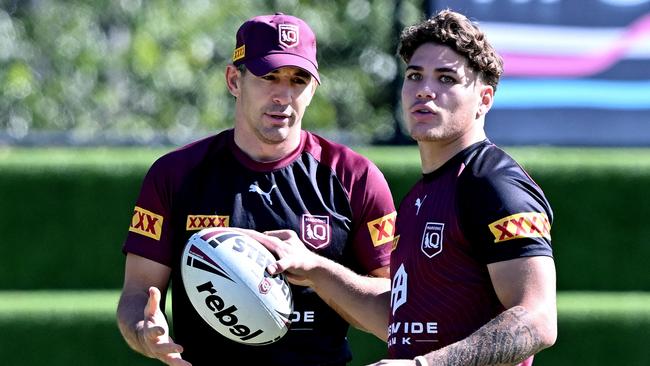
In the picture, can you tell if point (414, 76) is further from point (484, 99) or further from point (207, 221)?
point (207, 221)

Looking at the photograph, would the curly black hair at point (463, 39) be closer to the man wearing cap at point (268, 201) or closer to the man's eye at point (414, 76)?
the man's eye at point (414, 76)

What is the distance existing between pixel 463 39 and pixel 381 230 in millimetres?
920

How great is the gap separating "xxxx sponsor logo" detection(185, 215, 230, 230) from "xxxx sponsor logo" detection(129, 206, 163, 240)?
117 millimetres

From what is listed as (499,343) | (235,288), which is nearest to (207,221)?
(235,288)

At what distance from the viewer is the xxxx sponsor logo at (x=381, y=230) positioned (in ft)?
14.8

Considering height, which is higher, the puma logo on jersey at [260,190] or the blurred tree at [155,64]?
the blurred tree at [155,64]

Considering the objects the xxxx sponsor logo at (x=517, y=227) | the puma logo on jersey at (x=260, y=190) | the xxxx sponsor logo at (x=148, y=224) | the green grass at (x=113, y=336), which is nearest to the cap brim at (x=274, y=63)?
the puma logo on jersey at (x=260, y=190)

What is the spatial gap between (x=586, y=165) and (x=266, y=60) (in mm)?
3272

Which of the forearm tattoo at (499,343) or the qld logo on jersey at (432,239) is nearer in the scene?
the forearm tattoo at (499,343)

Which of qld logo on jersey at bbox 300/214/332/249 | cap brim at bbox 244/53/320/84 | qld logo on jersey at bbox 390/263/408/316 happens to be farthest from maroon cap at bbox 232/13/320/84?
qld logo on jersey at bbox 390/263/408/316

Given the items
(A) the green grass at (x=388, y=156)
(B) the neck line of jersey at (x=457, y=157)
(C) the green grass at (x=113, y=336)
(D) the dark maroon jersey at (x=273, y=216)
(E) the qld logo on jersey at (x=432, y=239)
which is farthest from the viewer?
(A) the green grass at (x=388, y=156)

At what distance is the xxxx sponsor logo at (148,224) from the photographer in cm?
445

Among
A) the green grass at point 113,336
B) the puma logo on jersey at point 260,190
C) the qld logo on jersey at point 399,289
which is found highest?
the puma logo on jersey at point 260,190

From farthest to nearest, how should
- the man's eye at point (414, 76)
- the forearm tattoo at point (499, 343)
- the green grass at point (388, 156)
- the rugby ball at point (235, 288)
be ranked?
the green grass at point (388, 156), the rugby ball at point (235, 288), the man's eye at point (414, 76), the forearm tattoo at point (499, 343)
